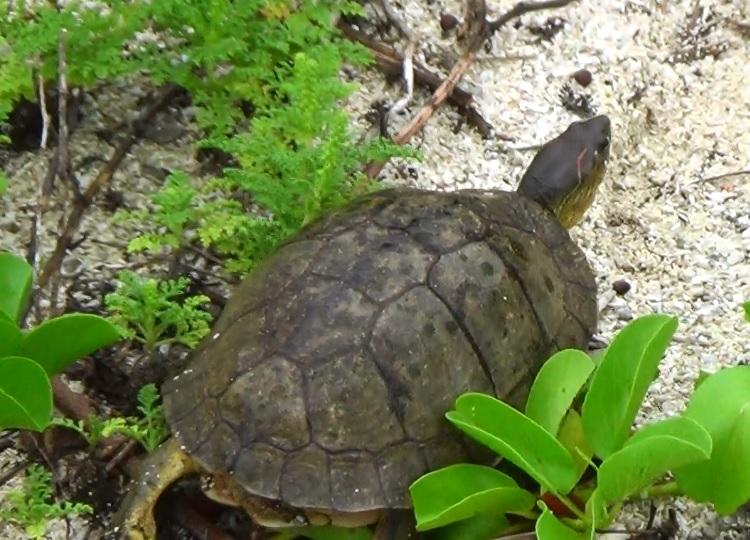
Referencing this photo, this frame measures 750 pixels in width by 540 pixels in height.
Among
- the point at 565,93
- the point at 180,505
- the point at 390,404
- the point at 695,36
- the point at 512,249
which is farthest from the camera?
the point at 695,36

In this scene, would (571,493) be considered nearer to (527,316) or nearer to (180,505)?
(527,316)

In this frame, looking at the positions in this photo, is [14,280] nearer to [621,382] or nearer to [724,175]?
[621,382]

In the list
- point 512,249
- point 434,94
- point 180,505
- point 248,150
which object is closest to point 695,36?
point 434,94

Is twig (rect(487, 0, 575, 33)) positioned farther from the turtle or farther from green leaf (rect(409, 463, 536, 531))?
green leaf (rect(409, 463, 536, 531))

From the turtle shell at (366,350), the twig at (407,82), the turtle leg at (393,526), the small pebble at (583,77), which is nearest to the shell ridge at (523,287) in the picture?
the turtle shell at (366,350)

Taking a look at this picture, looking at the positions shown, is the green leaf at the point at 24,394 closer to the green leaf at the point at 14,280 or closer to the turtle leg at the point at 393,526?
the green leaf at the point at 14,280

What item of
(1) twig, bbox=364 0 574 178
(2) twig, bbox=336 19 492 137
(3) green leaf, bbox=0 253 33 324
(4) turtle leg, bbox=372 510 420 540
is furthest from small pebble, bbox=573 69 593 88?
(3) green leaf, bbox=0 253 33 324
